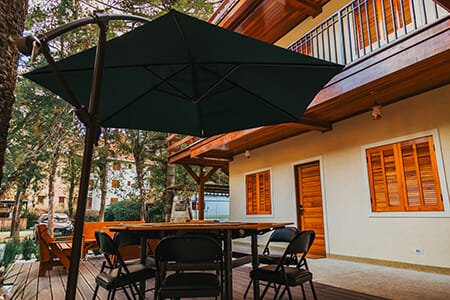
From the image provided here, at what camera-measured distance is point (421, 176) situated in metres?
4.63

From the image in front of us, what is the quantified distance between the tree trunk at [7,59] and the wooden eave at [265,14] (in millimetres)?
5007

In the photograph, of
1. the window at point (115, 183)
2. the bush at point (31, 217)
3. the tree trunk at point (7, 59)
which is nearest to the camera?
the tree trunk at point (7, 59)

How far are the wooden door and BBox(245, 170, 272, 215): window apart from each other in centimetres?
104

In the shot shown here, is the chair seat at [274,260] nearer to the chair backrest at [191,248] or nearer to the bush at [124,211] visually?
the chair backrest at [191,248]

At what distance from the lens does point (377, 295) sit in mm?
3305

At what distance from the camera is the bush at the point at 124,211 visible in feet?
43.1

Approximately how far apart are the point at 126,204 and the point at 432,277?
11750 mm

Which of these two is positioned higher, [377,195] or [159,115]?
[159,115]


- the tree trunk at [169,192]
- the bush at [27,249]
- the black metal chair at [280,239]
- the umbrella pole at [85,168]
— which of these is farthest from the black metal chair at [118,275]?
the tree trunk at [169,192]

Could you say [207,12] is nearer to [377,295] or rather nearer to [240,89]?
[240,89]

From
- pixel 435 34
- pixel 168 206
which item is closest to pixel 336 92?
pixel 435 34

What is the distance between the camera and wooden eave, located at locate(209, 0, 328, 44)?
6.00m

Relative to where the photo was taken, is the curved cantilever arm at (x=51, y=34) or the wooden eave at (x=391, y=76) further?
the wooden eave at (x=391, y=76)

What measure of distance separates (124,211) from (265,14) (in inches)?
407
